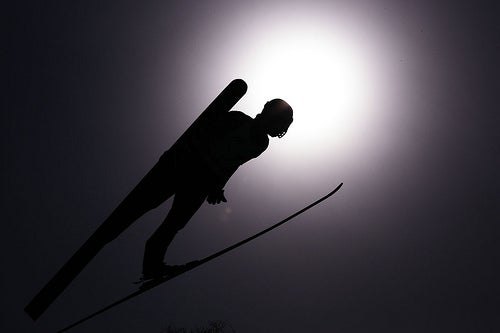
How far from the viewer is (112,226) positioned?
3666 millimetres

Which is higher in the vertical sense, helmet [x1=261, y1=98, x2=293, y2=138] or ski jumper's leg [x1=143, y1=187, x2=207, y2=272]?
helmet [x1=261, y1=98, x2=293, y2=138]

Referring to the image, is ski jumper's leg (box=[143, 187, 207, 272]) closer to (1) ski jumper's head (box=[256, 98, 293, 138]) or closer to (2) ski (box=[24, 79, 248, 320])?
(2) ski (box=[24, 79, 248, 320])

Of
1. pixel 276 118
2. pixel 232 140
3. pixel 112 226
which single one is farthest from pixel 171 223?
pixel 276 118

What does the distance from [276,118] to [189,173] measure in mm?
1063

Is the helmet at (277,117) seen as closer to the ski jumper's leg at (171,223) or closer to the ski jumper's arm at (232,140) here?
the ski jumper's arm at (232,140)

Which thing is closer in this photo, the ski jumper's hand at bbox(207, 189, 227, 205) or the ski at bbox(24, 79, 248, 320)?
the ski at bbox(24, 79, 248, 320)

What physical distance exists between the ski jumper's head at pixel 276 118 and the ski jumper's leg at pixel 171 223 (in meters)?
1.00

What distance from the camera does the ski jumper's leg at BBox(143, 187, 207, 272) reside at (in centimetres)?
410

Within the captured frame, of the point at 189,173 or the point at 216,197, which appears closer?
the point at 189,173

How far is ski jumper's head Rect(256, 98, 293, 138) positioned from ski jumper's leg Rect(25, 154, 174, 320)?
106 centimetres

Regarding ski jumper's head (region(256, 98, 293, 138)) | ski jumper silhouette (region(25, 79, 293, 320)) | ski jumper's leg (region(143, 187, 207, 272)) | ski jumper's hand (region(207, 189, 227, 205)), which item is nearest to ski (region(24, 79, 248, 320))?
ski jumper silhouette (region(25, 79, 293, 320))

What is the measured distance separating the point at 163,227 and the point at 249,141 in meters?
1.36

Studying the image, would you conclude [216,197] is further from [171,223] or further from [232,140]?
[232,140]

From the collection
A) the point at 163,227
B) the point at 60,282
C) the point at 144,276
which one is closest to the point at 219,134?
the point at 163,227
